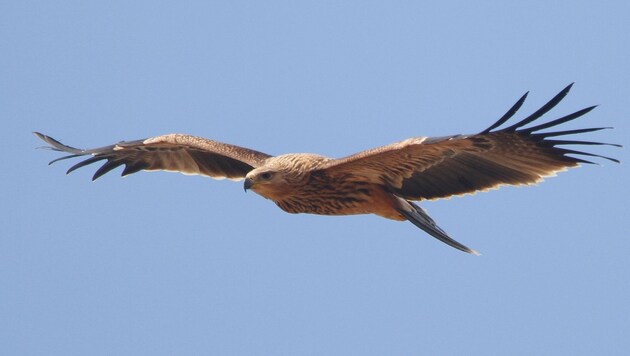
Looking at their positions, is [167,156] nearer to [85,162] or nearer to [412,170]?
[85,162]

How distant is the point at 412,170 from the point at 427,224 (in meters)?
0.55

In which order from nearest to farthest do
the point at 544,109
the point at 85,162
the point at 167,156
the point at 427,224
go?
the point at 544,109 → the point at 427,224 → the point at 85,162 → the point at 167,156

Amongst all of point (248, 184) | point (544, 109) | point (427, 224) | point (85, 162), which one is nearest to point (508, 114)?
point (544, 109)

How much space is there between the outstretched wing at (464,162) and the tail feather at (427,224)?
161mm

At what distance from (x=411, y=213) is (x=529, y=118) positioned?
1.73 m

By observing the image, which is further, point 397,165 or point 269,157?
point 269,157

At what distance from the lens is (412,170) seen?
1048 centimetres

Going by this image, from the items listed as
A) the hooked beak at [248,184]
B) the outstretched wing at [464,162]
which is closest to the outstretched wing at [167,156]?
the hooked beak at [248,184]

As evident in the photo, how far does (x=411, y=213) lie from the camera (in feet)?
35.3

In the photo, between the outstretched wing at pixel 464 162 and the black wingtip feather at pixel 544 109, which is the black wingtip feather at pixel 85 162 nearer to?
the outstretched wing at pixel 464 162

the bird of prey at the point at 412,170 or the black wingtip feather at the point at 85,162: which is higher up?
the black wingtip feather at the point at 85,162

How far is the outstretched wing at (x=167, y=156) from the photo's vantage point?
483 inches

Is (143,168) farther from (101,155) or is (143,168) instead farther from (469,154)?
(469,154)

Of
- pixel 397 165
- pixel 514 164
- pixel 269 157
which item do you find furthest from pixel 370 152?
pixel 269 157
